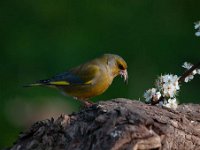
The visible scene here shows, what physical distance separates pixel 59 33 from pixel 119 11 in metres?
0.80

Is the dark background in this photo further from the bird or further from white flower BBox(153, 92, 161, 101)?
white flower BBox(153, 92, 161, 101)

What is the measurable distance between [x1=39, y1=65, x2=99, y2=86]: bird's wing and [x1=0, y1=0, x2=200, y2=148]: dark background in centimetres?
185

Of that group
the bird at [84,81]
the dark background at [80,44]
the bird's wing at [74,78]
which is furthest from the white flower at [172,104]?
the dark background at [80,44]

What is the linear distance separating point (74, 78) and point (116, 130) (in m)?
1.72

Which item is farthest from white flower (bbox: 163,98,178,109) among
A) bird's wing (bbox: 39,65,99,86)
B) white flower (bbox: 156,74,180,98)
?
bird's wing (bbox: 39,65,99,86)

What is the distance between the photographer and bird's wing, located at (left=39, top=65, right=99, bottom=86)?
6541mm

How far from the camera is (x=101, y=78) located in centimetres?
664

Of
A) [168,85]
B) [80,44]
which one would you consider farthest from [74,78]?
[80,44]

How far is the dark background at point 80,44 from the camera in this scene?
884cm

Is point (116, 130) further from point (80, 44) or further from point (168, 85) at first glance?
point (80, 44)

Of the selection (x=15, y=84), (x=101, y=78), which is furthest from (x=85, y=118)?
(x=15, y=84)

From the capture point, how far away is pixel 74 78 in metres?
6.57

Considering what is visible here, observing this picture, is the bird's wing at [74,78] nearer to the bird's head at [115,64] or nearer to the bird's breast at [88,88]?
the bird's breast at [88,88]

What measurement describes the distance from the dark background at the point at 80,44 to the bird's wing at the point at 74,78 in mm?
1853
